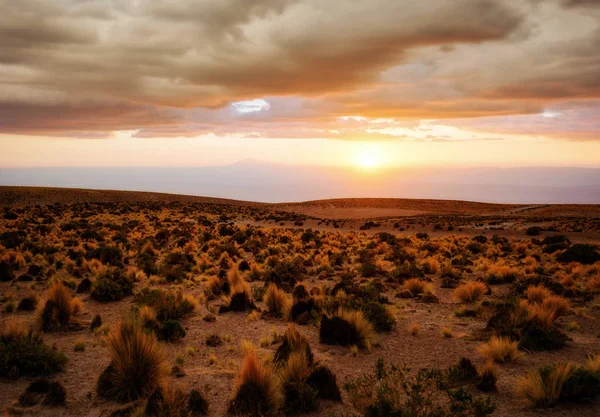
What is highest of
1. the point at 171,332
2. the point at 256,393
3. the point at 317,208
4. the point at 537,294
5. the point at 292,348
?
the point at 317,208

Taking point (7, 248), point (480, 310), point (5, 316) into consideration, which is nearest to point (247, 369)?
point (480, 310)

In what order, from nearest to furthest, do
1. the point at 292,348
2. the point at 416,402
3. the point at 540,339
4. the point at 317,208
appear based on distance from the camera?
the point at 416,402, the point at 292,348, the point at 540,339, the point at 317,208

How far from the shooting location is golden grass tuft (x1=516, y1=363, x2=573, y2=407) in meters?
5.68

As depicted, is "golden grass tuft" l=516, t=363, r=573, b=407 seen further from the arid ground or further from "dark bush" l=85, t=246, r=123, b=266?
"dark bush" l=85, t=246, r=123, b=266

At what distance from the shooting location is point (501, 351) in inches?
293

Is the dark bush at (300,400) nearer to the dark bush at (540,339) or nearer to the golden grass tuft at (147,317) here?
the golden grass tuft at (147,317)

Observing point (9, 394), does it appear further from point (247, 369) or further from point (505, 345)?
point (505, 345)

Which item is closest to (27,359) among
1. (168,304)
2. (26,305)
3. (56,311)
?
(56,311)

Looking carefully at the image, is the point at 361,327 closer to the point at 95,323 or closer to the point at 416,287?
the point at 416,287

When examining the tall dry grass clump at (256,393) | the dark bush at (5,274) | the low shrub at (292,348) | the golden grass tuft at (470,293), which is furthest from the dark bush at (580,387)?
the dark bush at (5,274)

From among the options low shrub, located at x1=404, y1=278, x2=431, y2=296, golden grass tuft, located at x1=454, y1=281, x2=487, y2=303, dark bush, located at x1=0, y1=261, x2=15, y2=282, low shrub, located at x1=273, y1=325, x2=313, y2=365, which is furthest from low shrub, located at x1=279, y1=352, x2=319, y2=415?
dark bush, located at x1=0, y1=261, x2=15, y2=282

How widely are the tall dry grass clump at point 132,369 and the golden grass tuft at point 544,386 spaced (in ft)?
18.1

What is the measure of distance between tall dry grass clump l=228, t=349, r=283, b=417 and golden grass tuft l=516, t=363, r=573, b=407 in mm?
3664

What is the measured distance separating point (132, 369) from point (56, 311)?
181 inches
